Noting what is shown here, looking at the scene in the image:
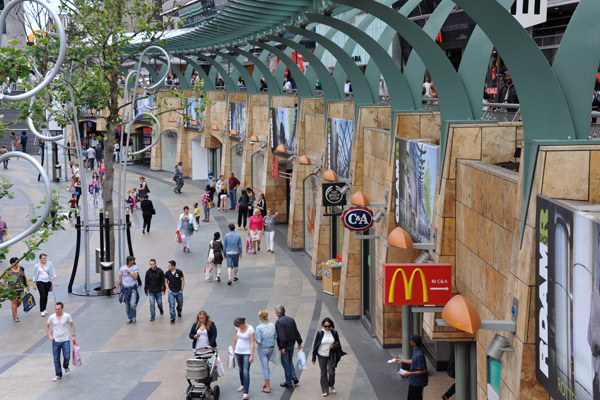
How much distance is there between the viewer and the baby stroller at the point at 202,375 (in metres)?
12.2

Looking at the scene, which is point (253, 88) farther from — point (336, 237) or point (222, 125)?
point (336, 237)

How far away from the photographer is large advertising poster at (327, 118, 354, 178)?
19250mm

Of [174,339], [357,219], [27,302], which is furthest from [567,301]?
[27,302]

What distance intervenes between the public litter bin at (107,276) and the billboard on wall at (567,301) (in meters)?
14.1

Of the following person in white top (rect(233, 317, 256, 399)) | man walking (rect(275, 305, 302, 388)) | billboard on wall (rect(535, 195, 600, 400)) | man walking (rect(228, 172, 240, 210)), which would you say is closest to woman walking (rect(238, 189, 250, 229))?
man walking (rect(228, 172, 240, 210))

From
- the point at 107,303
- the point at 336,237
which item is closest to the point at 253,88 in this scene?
the point at 336,237

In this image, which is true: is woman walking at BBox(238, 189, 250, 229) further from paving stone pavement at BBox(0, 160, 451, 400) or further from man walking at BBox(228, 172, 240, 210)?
man walking at BBox(228, 172, 240, 210)

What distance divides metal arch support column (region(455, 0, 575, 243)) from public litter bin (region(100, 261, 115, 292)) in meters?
13.8

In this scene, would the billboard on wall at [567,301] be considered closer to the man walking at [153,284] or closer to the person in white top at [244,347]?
the person in white top at [244,347]

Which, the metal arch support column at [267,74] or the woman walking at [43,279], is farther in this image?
the metal arch support column at [267,74]

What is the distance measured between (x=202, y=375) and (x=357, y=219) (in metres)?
4.84

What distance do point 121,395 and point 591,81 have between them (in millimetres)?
8686

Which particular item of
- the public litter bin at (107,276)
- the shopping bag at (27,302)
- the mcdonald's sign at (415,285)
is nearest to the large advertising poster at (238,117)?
the public litter bin at (107,276)

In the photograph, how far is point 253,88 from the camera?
33594mm
